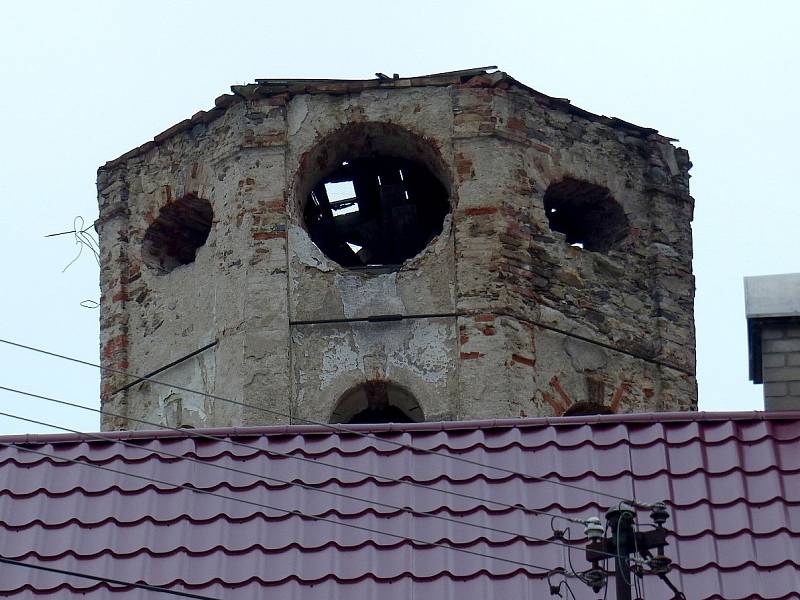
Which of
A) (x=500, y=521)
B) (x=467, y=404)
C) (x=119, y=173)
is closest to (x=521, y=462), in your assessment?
(x=500, y=521)

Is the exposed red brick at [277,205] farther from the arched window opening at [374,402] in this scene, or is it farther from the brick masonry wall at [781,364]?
the brick masonry wall at [781,364]

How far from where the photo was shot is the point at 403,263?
17.4 m

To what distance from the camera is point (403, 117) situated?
688 inches

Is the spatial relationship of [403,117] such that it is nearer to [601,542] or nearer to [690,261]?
[690,261]

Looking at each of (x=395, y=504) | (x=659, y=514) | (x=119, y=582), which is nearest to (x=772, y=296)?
(x=395, y=504)

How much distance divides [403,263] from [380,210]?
52.0 inches

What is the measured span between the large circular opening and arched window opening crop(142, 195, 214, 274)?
0.82 metres

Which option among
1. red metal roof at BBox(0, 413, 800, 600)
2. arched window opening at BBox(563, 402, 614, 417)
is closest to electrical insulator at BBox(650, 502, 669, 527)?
red metal roof at BBox(0, 413, 800, 600)

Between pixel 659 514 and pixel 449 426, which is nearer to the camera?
pixel 659 514

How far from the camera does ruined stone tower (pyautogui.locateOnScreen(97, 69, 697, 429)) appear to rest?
16625 millimetres

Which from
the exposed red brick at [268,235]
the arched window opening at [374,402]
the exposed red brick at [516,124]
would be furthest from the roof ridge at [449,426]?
the exposed red brick at [516,124]

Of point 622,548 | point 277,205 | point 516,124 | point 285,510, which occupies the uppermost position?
point 516,124

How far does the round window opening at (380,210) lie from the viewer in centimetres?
1830

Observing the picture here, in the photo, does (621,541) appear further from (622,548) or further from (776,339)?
(776,339)
